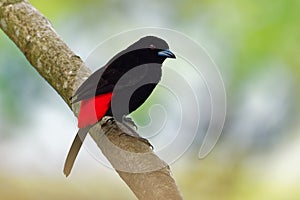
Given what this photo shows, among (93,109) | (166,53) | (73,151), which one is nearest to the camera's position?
(93,109)

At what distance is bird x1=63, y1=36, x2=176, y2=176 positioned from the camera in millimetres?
2363

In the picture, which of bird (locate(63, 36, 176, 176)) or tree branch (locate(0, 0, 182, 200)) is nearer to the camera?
tree branch (locate(0, 0, 182, 200))

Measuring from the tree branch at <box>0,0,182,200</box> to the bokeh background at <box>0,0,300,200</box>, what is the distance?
311 mm

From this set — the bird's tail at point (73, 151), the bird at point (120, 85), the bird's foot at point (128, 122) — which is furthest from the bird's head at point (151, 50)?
the bird's tail at point (73, 151)

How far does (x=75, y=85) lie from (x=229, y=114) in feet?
2.82

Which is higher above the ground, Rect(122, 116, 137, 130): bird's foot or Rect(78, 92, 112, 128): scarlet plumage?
Rect(122, 116, 137, 130): bird's foot

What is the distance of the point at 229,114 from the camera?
3027mm

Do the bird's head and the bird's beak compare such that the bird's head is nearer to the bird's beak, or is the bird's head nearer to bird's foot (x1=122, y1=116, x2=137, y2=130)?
the bird's beak

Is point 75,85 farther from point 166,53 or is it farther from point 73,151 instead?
point 166,53

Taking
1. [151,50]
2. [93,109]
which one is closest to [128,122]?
[93,109]

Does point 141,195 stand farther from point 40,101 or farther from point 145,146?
point 40,101

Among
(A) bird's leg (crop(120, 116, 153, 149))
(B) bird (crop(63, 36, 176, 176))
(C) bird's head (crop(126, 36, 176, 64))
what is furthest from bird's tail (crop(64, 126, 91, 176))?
(C) bird's head (crop(126, 36, 176, 64))

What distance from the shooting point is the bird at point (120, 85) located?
236 centimetres

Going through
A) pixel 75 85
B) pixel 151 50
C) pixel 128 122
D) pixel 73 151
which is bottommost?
pixel 73 151
